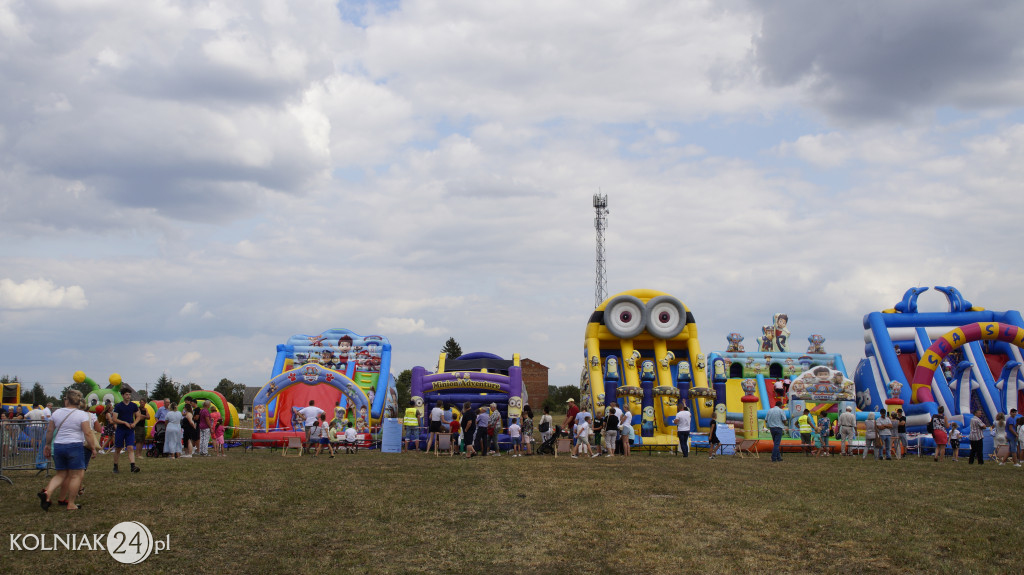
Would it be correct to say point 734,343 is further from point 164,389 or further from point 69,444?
point 164,389

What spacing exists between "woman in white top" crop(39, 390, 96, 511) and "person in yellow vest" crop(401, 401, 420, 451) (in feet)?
40.5

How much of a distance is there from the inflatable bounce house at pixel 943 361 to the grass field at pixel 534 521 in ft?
34.2

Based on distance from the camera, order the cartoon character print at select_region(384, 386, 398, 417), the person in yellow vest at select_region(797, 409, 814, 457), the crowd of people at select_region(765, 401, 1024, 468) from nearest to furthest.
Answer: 1. the crowd of people at select_region(765, 401, 1024, 468)
2. the person in yellow vest at select_region(797, 409, 814, 457)
3. the cartoon character print at select_region(384, 386, 398, 417)

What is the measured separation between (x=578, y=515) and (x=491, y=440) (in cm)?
1203

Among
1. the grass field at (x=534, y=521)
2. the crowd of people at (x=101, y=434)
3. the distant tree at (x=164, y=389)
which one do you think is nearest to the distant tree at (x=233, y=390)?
the distant tree at (x=164, y=389)

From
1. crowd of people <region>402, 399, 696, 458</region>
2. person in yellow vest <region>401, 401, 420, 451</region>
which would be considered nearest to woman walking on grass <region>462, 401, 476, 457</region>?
crowd of people <region>402, 399, 696, 458</region>

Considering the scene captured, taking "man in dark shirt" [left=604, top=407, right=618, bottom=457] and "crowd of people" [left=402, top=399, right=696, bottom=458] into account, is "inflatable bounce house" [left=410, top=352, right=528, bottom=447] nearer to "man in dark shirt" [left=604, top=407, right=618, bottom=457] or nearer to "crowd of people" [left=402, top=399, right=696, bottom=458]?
"crowd of people" [left=402, top=399, right=696, bottom=458]

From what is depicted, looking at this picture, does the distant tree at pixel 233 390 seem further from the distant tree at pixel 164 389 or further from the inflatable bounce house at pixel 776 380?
the inflatable bounce house at pixel 776 380

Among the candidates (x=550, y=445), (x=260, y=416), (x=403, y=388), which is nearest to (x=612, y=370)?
(x=550, y=445)

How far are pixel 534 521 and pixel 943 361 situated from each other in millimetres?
22589

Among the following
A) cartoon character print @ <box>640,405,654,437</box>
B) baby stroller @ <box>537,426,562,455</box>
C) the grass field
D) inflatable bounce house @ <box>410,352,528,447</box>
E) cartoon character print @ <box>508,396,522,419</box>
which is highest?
inflatable bounce house @ <box>410,352,528,447</box>

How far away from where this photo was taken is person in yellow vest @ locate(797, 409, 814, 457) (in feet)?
72.1

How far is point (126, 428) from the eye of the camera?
13.3 metres

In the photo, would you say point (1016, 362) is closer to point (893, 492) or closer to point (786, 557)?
point (893, 492)
